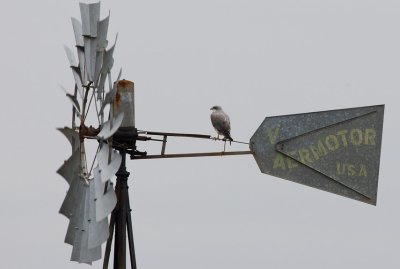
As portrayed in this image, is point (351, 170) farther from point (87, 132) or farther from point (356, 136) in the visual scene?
point (87, 132)

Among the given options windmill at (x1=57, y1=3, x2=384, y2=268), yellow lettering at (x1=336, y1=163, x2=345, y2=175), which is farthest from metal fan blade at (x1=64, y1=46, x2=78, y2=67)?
yellow lettering at (x1=336, y1=163, x2=345, y2=175)

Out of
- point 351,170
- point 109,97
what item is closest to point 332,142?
point 351,170

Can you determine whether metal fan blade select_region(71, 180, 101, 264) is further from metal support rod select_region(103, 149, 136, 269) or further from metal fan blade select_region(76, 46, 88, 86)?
metal fan blade select_region(76, 46, 88, 86)

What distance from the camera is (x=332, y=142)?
14.8m

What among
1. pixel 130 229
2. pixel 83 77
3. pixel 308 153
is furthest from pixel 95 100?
pixel 308 153

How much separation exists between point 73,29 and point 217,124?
2.01 m

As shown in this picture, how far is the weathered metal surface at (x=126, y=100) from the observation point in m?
14.3

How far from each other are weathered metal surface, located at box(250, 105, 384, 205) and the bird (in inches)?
16.3

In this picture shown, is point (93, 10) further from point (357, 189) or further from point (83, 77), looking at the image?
point (357, 189)

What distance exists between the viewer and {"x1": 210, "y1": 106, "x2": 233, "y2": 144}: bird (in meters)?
→ 15.1

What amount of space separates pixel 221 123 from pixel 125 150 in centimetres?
145

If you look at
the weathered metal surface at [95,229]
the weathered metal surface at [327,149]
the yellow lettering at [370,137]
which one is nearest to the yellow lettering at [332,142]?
the weathered metal surface at [327,149]

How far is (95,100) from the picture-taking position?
14.2 metres

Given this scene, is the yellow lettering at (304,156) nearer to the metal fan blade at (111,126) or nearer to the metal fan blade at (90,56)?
the metal fan blade at (111,126)
